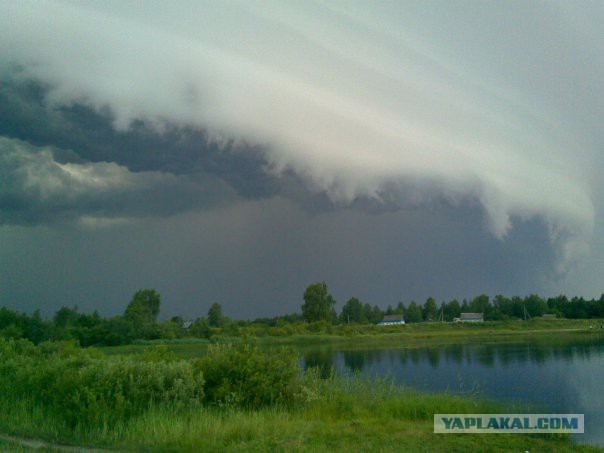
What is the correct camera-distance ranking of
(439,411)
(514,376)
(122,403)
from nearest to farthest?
(122,403), (439,411), (514,376)

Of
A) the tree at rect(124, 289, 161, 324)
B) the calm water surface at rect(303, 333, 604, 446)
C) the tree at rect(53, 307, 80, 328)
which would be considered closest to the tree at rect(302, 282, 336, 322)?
the tree at rect(124, 289, 161, 324)

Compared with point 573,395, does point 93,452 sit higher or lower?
higher

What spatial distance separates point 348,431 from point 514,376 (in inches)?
847

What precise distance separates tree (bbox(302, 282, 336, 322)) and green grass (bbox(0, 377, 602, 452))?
338 feet

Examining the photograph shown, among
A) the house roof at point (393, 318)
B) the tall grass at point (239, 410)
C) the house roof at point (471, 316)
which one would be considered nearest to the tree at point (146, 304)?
the house roof at point (393, 318)

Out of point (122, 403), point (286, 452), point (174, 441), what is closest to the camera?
point (286, 452)

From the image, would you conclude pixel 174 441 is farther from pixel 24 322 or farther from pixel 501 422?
pixel 24 322

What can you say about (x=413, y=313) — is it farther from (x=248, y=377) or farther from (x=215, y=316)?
(x=248, y=377)

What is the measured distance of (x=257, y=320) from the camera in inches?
5079

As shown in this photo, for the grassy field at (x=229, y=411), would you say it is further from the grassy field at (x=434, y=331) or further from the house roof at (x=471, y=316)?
the house roof at (x=471, y=316)

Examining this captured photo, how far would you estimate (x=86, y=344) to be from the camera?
2881 inches

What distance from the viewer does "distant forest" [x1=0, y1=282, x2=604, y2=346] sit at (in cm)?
6988

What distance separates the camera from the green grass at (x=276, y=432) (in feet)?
38.2

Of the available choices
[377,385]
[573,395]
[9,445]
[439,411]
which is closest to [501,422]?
[439,411]
